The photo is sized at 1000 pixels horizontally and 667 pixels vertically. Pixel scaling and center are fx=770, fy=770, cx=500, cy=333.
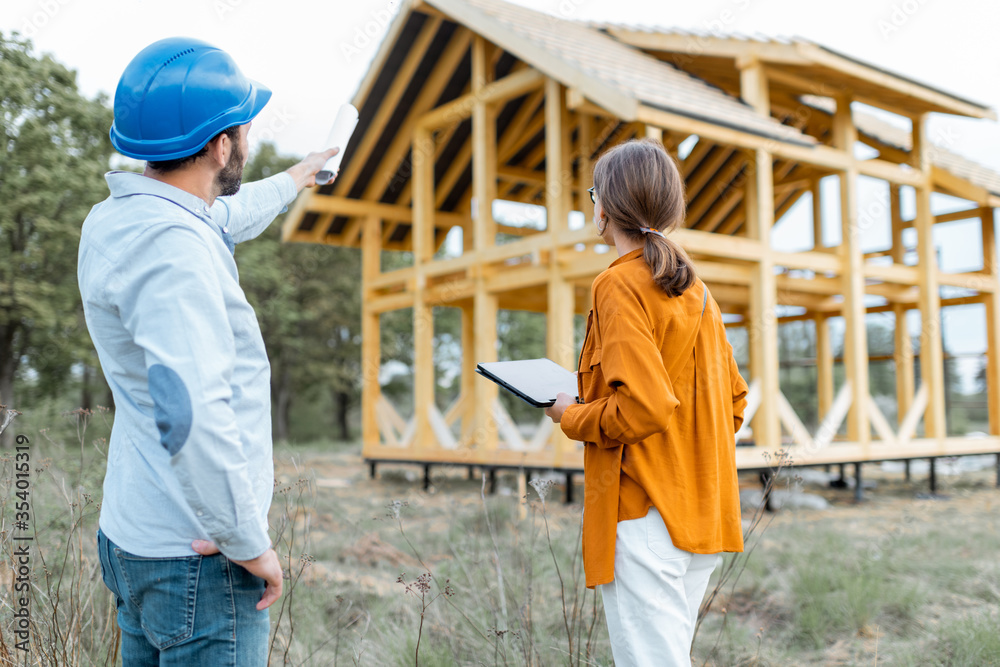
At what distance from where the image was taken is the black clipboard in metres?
2.11

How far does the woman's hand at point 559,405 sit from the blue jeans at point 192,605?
93cm

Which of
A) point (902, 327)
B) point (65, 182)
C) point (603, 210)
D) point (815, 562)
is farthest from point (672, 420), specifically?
point (65, 182)

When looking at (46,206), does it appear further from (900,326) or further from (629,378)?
(629,378)

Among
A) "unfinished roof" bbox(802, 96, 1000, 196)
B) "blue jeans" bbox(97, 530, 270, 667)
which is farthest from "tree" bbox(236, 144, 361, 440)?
"blue jeans" bbox(97, 530, 270, 667)

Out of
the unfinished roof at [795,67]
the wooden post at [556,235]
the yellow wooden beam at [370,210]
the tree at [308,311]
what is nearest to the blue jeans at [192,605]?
the wooden post at [556,235]

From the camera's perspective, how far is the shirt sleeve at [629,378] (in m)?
1.86

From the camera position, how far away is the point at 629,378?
6.10 ft

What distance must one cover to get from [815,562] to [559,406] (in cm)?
393

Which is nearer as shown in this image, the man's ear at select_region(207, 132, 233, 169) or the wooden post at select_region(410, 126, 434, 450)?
the man's ear at select_region(207, 132, 233, 169)

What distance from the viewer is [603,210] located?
83.7 inches

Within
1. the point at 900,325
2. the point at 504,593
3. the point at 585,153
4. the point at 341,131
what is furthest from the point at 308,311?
the point at 341,131

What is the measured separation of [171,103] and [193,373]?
58cm

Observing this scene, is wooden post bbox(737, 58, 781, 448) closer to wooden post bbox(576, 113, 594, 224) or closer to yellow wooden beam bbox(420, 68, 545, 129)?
wooden post bbox(576, 113, 594, 224)

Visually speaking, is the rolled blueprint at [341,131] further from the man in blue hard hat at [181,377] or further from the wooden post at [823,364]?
the wooden post at [823,364]
